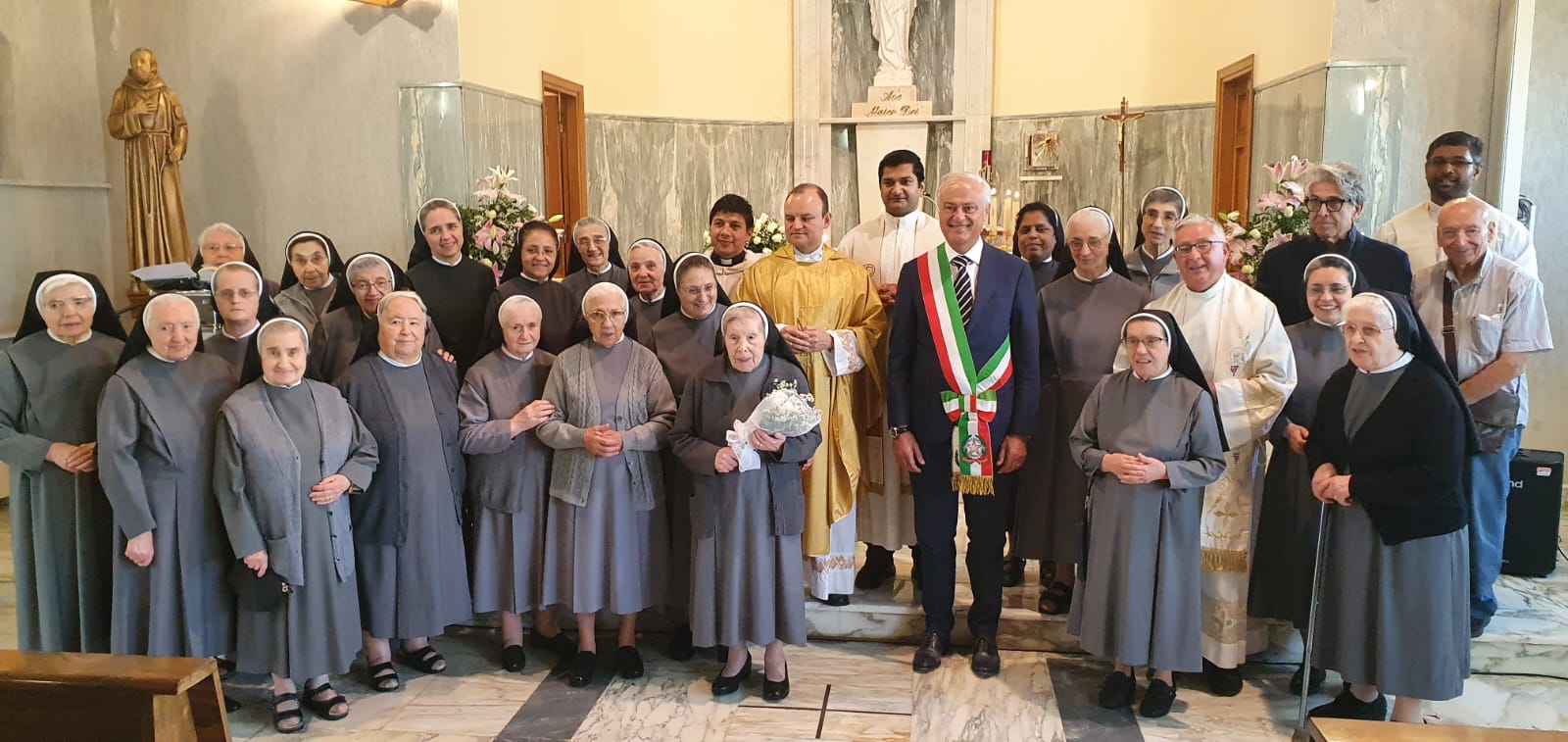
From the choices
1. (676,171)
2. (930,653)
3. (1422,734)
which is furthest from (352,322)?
(676,171)

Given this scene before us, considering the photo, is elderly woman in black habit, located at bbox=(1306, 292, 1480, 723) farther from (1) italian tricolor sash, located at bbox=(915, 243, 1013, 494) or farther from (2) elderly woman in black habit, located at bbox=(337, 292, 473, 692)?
(2) elderly woman in black habit, located at bbox=(337, 292, 473, 692)

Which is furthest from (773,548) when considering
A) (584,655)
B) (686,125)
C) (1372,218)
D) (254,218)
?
(686,125)

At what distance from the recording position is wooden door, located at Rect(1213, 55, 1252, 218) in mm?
7512

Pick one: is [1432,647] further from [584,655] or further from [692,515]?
[584,655]

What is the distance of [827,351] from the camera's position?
3924 mm

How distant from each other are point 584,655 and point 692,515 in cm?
73

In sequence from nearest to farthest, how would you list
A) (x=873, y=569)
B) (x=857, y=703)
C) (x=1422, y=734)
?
(x=1422, y=734), (x=857, y=703), (x=873, y=569)

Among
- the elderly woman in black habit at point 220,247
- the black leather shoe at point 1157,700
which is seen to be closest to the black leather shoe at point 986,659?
the black leather shoe at point 1157,700

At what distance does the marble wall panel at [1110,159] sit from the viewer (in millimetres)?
8383

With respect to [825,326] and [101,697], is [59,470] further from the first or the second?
[825,326]

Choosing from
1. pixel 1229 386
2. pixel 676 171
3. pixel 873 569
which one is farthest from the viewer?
pixel 676 171

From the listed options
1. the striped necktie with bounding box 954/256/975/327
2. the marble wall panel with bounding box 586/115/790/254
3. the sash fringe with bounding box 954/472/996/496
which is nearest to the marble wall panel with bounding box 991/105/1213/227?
the marble wall panel with bounding box 586/115/790/254

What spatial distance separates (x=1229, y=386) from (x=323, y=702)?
320 centimetres

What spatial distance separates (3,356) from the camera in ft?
11.3
